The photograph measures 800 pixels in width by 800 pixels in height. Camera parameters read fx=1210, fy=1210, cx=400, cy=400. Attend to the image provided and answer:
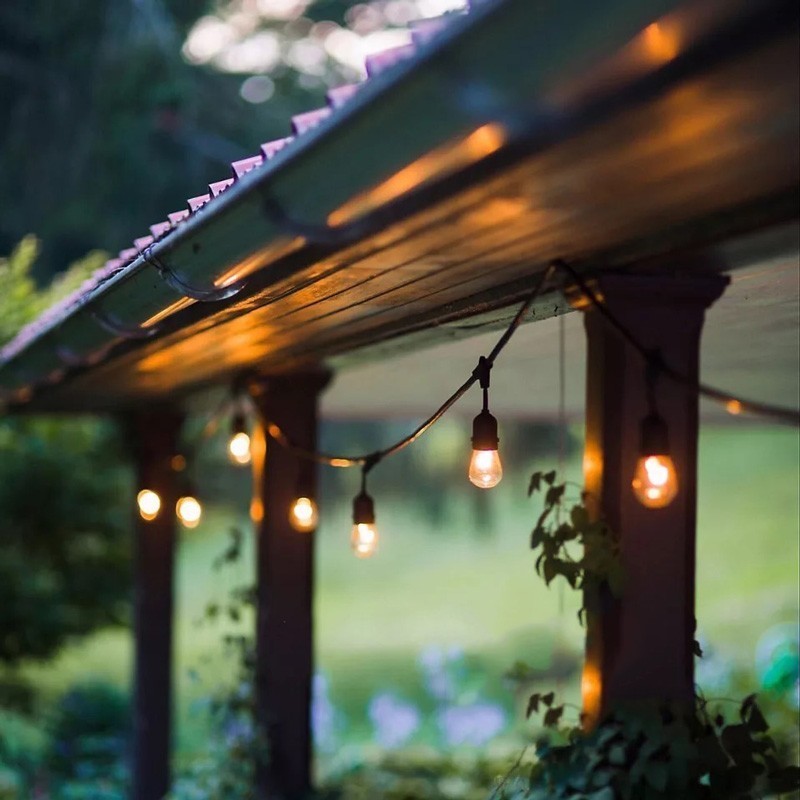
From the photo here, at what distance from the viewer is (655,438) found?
235 centimetres

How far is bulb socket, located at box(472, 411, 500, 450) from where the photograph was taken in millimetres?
2379

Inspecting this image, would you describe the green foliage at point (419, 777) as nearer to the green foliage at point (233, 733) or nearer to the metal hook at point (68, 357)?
the green foliage at point (233, 733)

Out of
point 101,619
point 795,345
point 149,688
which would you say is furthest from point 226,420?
point 795,345

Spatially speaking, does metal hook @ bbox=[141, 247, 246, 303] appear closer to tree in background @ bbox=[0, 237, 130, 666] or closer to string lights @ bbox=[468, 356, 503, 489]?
Answer: string lights @ bbox=[468, 356, 503, 489]

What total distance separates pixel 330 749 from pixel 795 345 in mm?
5895

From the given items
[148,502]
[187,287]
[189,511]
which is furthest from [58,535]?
[187,287]

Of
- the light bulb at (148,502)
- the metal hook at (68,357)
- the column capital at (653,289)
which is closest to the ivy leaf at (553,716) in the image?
the column capital at (653,289)

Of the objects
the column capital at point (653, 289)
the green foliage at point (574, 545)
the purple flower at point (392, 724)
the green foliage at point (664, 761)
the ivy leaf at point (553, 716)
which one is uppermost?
the purple flower at point (392, 724)

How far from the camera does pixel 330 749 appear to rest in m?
8.66

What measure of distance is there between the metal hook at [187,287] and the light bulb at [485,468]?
1.86 ft

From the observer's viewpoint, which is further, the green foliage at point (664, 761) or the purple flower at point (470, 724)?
the purple flower at point (470, 724)

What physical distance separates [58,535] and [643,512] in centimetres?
623

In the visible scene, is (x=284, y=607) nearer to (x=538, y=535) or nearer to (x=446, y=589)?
(x=538, y=535)

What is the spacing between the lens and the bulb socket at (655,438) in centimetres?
235
